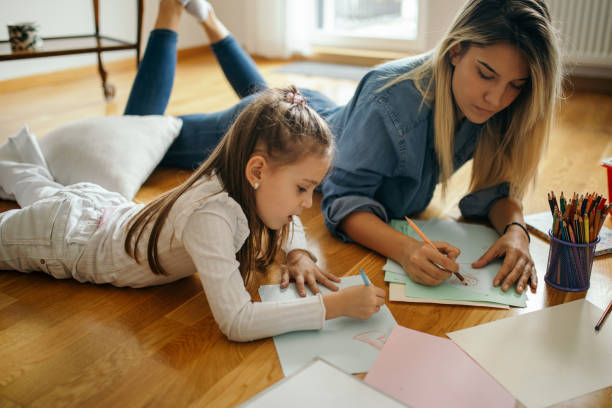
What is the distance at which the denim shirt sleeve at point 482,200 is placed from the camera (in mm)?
1388

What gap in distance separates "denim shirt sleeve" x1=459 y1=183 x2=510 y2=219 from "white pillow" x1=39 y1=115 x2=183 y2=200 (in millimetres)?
915

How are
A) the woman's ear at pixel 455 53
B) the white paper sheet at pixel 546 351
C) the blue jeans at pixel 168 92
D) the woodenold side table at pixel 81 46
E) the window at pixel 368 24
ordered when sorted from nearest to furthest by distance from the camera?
the white paper sheet at pixel 546 351 < the woman's ear at pixel 455 53 < the blue jeans at pixel 168 92 < the woodenold side table at pixel 81 46 < the window at pixel 368 24

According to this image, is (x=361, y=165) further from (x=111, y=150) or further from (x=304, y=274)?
(x=111, y=150)

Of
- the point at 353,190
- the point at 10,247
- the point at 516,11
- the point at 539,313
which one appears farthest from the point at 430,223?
the point at 10,247

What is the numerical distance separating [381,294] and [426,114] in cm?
49

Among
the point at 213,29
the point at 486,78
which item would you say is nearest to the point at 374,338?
the point at 486,78

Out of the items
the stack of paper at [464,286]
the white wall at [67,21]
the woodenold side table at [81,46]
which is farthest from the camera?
the white wall at [67,21]

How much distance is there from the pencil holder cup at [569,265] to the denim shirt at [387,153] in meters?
0.32

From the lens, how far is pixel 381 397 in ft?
2.33

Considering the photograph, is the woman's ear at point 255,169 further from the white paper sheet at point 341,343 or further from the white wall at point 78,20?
the white wall at point 78,20

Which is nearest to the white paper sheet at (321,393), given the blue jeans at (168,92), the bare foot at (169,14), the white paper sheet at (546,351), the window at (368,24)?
the white paper sheet at (546,351)

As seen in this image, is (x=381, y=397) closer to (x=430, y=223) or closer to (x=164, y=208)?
(x=164, y=208)

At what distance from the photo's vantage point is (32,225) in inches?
44.4

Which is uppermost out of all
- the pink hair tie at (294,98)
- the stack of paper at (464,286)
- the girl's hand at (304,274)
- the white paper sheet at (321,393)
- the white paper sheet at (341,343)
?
the pink hair tie at (294,98)
